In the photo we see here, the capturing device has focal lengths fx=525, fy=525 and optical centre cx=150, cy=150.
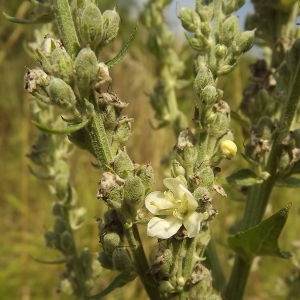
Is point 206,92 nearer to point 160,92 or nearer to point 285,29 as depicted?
point 285,29

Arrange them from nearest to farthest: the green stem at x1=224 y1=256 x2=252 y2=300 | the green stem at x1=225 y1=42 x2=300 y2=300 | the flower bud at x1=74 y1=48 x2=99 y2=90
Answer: the flower bud at x1=74 y1=48 x2=99 y2=90, the green stem at x1=225 y1=42 x2=300 y2=300, the green stem at x1=224 y1=256 x2=252 y2=300

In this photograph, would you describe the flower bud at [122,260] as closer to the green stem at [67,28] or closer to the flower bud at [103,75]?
the flower bud at [103,75]

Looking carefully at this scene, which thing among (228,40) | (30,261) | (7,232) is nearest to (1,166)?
(7,232)

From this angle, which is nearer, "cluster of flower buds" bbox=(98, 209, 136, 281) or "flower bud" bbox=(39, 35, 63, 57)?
"flower bud" bbox=(39, 35, 63, 57)

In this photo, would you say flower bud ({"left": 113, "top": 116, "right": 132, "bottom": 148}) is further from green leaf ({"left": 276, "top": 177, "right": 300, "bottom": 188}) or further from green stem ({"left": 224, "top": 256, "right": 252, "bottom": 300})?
green stem ({"left": 224, "top": 256, "right": 252, "bottom": 300})

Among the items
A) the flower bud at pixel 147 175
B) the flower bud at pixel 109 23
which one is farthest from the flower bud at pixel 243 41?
the flower bud at pixel 147 175

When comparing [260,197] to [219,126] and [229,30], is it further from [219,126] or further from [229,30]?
[229,30]

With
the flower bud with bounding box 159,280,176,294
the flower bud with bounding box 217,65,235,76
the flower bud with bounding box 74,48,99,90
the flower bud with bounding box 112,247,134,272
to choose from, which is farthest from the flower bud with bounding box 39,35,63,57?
the flower bud with bounding box 159,280,176,294

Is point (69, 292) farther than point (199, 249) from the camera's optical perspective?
Yes
